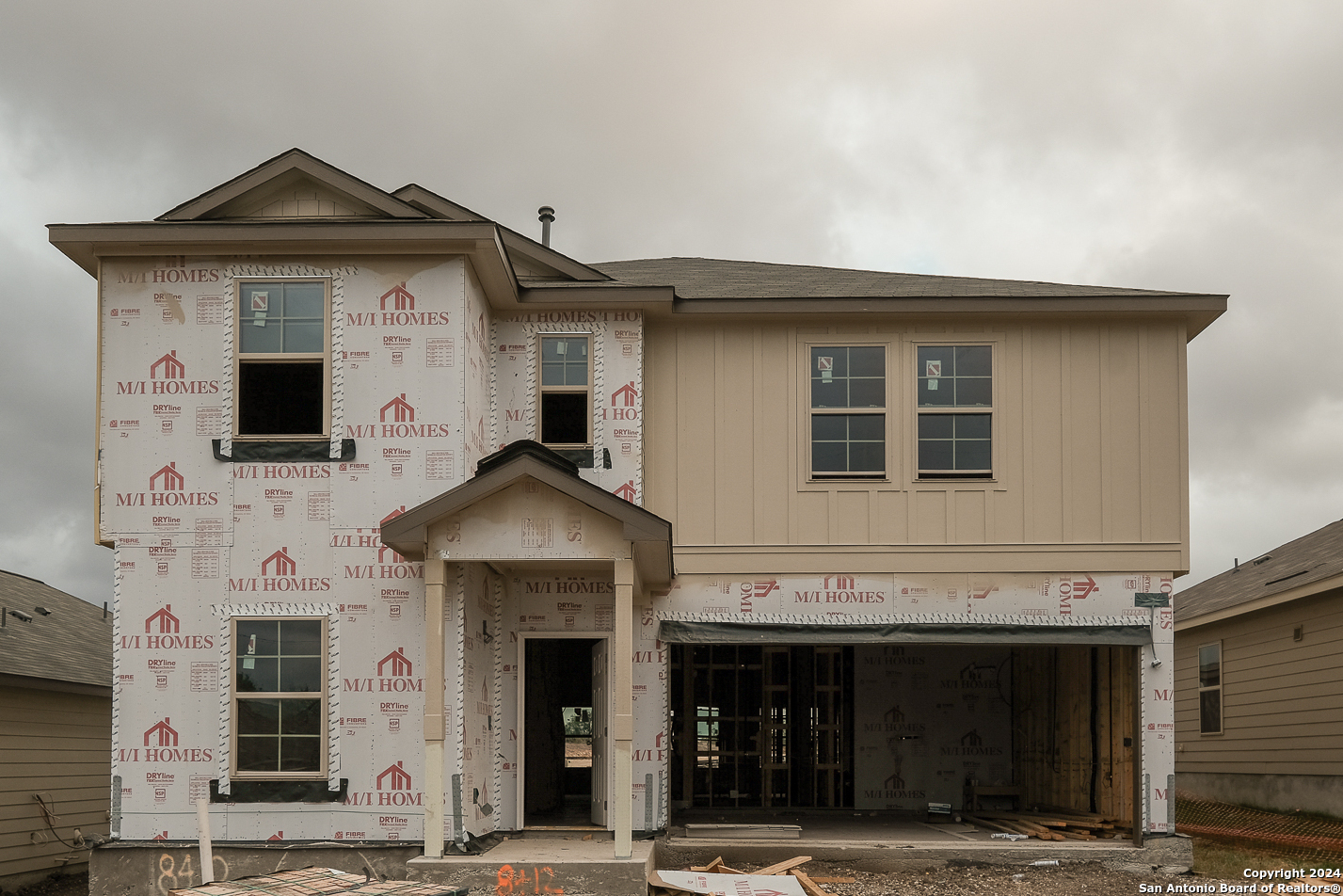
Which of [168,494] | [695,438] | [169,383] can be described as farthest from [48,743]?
[695,438]

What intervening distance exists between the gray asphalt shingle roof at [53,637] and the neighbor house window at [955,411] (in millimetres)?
10643

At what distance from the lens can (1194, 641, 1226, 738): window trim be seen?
66.3 ft

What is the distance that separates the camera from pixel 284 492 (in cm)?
1120

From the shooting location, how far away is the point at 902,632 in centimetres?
1220

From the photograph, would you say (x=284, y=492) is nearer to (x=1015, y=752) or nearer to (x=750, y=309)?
(x=750, y=309)

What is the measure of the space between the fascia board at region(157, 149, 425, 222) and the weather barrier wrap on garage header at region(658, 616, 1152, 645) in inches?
202

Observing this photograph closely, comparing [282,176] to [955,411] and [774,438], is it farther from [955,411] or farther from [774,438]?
[955,411]

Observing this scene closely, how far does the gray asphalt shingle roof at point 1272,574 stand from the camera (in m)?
17.3

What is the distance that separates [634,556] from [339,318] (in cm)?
368

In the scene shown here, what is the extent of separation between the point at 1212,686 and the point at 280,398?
657 inches

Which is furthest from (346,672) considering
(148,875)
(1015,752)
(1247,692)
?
(1247,692)

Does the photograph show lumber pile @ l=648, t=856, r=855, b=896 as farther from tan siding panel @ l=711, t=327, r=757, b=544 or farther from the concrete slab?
tan siding panel @ l=711, t=327, r=757, b=544

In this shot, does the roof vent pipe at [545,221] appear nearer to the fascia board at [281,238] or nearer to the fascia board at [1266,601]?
the fascia board at [281,238]

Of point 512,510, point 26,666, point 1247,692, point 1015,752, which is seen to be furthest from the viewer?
point 1247,692
